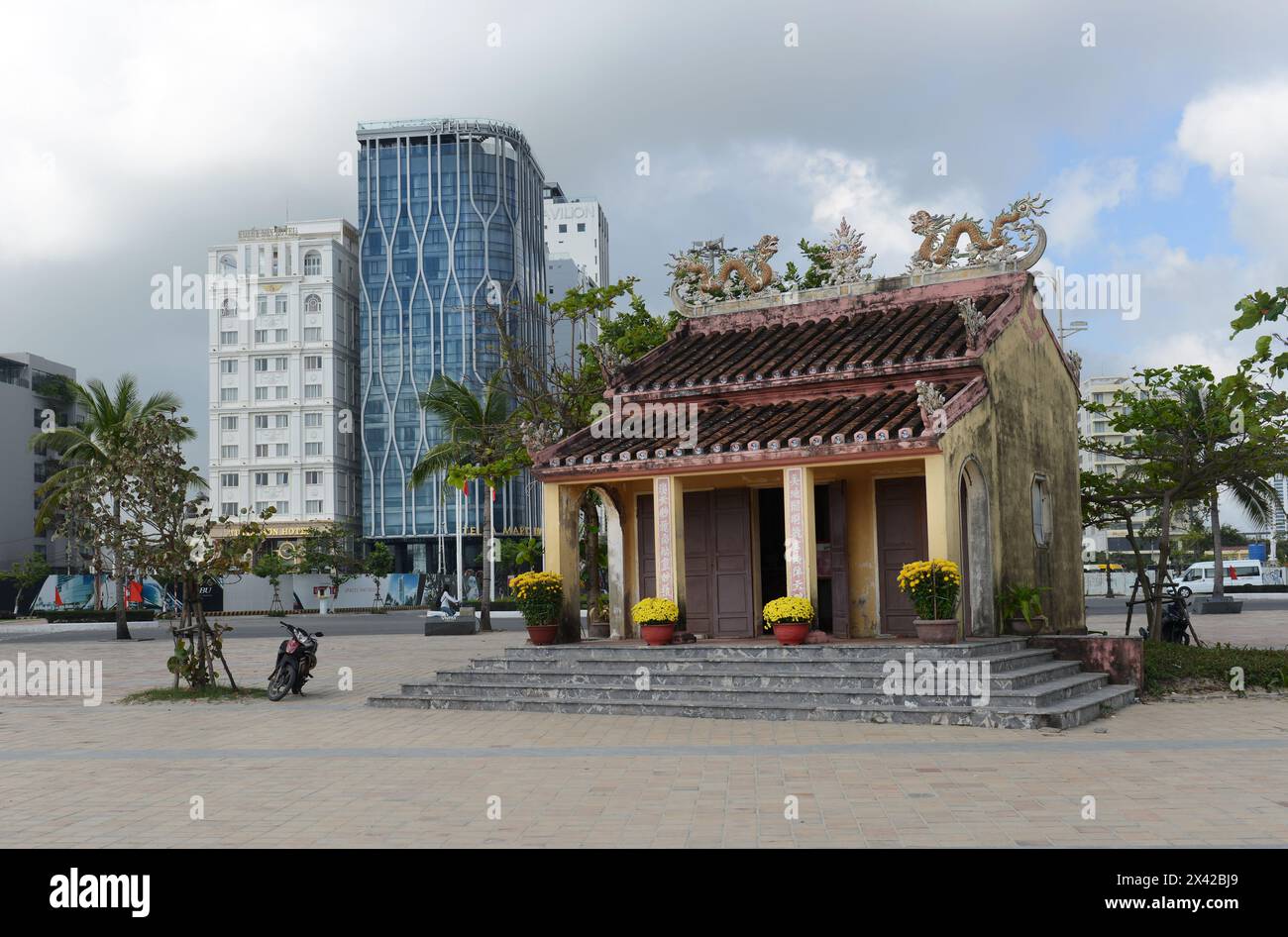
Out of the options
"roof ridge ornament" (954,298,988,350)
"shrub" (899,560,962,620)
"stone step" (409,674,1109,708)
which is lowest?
"stone step" (409,674,1109,708)

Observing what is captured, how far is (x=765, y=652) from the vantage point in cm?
1373

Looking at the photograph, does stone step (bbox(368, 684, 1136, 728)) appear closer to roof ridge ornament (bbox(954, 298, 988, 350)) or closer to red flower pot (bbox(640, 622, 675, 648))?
red flower pot (bbox(640, 622, 675, 648))

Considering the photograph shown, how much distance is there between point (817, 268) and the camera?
27016 mm

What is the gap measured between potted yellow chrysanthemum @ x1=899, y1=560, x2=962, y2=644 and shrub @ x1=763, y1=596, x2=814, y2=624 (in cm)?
125

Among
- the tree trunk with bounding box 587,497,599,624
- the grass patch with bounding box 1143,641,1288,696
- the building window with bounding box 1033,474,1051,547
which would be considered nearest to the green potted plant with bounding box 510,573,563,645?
the tree trunk with bounding box 587,497,599,624

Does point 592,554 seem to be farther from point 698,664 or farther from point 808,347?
point 698,664

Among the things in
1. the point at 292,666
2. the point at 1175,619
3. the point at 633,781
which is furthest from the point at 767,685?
the point at 1175,619

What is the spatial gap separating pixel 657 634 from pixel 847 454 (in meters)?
3.34

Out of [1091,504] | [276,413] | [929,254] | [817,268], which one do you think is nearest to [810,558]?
[929,254]

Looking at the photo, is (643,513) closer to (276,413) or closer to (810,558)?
(810,558)

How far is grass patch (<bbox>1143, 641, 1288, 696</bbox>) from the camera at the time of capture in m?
14.6

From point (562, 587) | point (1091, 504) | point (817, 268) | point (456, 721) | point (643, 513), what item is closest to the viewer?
point (456, 721)

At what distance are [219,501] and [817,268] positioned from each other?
208 feet

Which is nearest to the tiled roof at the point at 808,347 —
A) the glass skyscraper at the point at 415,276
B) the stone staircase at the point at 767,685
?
the stone staircase at the point at 767,685
